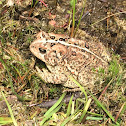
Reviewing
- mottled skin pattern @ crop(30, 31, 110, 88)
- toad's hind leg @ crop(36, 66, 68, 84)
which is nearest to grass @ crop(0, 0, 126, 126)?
toad's hind leg @ crop(36, 66, 68, 84)

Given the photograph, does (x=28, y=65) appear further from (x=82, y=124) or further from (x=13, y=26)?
(x=82, y=124)

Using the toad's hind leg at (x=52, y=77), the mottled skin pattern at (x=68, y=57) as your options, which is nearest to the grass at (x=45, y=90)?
the toad's hind leg at (x=52, y=77)

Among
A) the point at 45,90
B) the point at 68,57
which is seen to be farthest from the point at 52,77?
the point at 68,57

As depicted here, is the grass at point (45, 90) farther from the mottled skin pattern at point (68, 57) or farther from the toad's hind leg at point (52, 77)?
the mottled skin pattern at point (68, 57)

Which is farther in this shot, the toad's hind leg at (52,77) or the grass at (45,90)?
the toad's hind leg at (52,77)

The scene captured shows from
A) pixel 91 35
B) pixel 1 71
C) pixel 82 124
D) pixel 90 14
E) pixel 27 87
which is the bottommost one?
pixel 82 124

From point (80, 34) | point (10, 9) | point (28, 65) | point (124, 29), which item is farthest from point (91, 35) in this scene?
point (10, 9)

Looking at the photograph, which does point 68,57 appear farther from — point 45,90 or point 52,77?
point 45,90

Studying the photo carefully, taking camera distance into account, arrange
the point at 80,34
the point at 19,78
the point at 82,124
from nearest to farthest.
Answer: the point at 82,124
the point at 19,78
the point at 80,34
